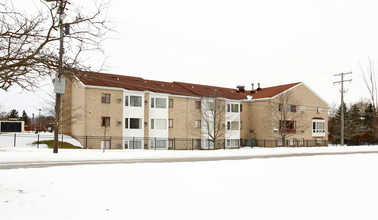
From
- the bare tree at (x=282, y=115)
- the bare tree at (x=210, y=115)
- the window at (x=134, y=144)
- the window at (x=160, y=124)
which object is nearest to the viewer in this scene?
the window at (x=134, y=144)

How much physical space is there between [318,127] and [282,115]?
10.9 m

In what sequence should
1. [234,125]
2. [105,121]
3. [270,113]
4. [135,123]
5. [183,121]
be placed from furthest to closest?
1. [234,125]
2. [270,113]
3. [183,121]
4. [135,123]
5. [105,121]

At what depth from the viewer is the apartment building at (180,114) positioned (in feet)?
114

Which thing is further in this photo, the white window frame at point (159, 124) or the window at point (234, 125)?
the window at point (234, 125)

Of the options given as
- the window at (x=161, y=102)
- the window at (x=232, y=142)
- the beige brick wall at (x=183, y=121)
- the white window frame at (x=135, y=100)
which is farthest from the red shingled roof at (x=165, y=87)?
the window at (x=232, y=142)

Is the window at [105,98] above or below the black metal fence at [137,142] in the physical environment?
above

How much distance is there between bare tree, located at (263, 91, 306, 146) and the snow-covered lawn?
3521 cm

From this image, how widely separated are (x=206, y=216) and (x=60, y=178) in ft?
20.3

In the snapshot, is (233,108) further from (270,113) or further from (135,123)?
(135,123)

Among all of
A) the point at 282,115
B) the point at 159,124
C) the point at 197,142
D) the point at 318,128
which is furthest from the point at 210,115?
the point at 318,128

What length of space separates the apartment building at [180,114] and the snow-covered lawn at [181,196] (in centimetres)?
1964

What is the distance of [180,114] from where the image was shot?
41.8 metres

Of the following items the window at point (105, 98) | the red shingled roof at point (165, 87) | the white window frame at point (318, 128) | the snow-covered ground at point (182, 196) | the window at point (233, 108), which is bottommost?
the snow-covered ground at point (182, 196)

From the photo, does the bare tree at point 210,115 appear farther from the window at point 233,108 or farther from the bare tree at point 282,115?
the bare tree at point 282,115
